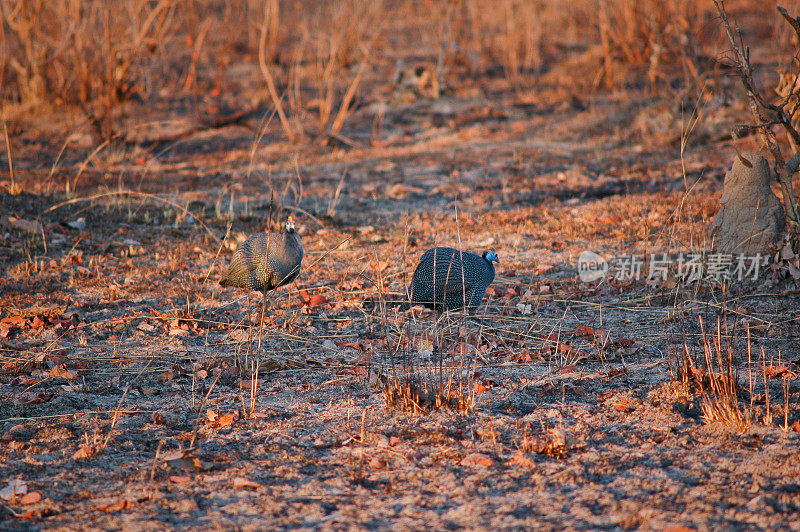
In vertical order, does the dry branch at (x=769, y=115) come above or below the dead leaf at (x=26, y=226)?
above

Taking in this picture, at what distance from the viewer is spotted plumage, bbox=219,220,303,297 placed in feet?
15.6

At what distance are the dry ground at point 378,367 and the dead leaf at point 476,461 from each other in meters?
0.02

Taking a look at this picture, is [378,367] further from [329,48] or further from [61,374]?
[329,48]

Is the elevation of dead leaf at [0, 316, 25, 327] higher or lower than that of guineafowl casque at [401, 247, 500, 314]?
lower

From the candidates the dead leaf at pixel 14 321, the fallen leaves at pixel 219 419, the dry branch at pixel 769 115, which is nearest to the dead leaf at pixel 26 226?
the dead leaf at pixel 14 321

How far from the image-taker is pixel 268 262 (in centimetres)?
471

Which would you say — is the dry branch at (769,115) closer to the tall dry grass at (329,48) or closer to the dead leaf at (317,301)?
the dead leaf at (317,301)

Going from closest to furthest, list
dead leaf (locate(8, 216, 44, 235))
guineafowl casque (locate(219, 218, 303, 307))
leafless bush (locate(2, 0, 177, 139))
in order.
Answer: guineafowl casque (locate(219, 218, 303, 307)) → dead leaf (locate(8, 216, 44, 235)) → leafless bush (locate(2, 0, 177, 139))

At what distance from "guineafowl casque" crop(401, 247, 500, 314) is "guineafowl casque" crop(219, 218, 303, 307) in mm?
875

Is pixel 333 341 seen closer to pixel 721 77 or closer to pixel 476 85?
pixel 721 77

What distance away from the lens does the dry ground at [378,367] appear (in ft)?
8.63

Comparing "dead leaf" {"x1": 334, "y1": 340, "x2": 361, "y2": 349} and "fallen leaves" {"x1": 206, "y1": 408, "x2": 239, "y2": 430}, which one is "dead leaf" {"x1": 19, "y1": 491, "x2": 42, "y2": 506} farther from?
"dead leaf" {"x1": 334, "y1": 340, "x2": 361, "y2": 349}

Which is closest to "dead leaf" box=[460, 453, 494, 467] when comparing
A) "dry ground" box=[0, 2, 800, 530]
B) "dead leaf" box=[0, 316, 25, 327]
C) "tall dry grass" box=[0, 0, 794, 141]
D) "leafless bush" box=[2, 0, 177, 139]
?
"dry ground" box=[0, 2, 800, 530]

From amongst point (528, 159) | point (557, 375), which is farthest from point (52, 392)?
point (528, 159)
